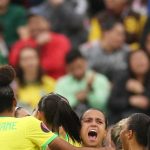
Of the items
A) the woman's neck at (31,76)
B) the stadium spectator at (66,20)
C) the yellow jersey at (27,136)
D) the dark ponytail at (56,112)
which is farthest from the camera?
the stadium spectator at (66,20)

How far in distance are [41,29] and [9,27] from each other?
601mm

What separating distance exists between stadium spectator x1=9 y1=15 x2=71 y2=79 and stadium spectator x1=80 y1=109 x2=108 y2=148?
195 inches

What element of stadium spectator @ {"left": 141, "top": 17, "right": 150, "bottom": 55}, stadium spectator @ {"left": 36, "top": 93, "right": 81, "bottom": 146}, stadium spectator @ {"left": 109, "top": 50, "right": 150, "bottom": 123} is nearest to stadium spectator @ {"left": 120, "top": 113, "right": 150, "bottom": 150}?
stadium spectator @ {"left": 36, "top": 93, "right": 81, "bottom": 146}

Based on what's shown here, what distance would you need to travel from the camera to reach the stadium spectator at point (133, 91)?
1196cm

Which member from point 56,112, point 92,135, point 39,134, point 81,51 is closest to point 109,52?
point 81,51

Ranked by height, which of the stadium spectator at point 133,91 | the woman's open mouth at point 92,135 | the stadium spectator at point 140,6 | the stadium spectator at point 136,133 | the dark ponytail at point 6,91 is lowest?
the stadium spectator at point 133,91

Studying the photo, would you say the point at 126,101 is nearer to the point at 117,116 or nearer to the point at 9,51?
the point at 117,116

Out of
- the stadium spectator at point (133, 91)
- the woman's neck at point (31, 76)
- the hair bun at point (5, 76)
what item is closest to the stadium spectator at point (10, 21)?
the woman's neck at point (31, 76)

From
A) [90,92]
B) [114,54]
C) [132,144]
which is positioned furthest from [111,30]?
[132,144]

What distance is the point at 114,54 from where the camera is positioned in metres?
12.9

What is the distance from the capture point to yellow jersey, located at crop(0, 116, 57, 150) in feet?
23.6

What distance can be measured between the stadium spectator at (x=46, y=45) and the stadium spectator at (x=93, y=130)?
4.96 meters

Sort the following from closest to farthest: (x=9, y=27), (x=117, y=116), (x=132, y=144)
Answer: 1. (x=132, y=144)
2. (x=117, y=116)
3. (x=9, y=27)

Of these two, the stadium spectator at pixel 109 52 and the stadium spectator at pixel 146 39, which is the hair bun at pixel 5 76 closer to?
the stadium spectator at pixel 109 52
